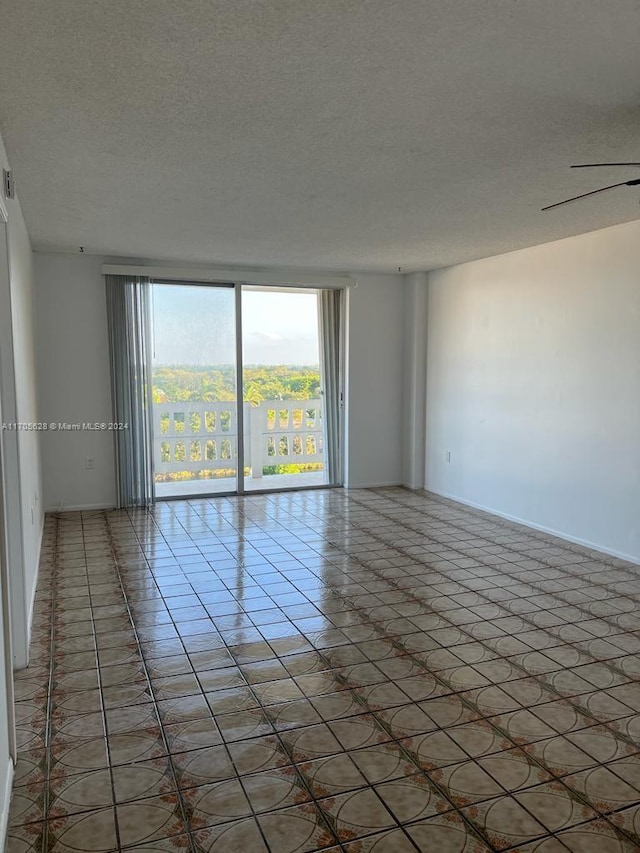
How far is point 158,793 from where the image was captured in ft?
6.24

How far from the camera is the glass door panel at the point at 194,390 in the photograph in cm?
600

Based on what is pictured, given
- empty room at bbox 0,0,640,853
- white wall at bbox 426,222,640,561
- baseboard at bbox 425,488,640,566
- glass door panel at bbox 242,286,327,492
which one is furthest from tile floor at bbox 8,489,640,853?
glass door panel at bbox 242,286,327,492

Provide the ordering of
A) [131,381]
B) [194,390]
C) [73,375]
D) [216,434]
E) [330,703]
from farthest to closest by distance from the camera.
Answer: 1. [216,434]
2. [194,390]
3. [131,381]
4. [73,375]
5. [330,703]

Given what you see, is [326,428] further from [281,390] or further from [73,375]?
[73,375]

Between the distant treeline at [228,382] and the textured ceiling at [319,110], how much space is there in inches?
→ 84.7

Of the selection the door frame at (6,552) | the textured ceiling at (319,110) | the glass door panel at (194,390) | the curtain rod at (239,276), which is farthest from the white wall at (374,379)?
the door frame at (6,552)

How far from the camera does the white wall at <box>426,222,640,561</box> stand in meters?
4.15

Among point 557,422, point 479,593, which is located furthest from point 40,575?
point 557,422

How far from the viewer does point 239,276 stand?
597 cm

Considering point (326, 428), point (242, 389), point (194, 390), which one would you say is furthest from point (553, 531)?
point (194, 390)

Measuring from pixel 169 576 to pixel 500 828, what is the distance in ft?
8.44

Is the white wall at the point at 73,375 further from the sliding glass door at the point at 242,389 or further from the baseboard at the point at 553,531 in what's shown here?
the baseboard at the point at 553,531

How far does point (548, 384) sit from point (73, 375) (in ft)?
13.5

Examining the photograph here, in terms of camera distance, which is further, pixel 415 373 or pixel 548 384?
pixel 415 373
